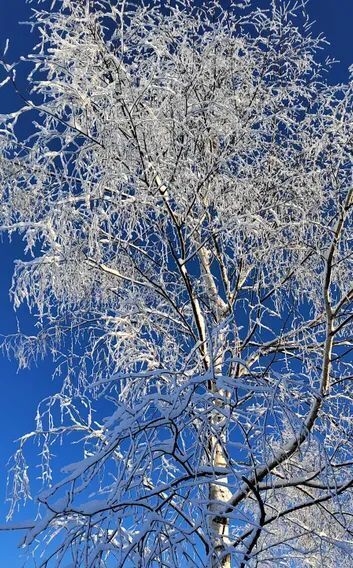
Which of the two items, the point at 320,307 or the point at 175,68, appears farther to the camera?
the point at 320,307

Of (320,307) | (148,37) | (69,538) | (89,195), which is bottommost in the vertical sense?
(69,538)

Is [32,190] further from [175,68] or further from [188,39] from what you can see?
[188,39]

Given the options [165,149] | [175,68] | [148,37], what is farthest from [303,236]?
[148,37]

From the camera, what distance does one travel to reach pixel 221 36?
16.5 feet

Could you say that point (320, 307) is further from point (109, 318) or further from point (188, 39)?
point (188, 39)

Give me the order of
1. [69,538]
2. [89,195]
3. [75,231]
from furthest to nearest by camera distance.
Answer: [75,231], [89,195], [69,538]

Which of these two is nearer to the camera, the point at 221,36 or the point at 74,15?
the point at 74,15

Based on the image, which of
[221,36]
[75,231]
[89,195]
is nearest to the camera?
[89,195]

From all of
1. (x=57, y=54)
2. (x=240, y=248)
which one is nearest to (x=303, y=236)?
(x=240, y=248)

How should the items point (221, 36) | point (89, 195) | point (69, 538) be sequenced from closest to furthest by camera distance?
point (69, 538)
point (89, 195)
point (221, 36)

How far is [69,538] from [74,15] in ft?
12.4

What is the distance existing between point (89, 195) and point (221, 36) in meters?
1.84

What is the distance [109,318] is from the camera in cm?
511

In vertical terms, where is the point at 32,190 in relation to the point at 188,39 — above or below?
below
